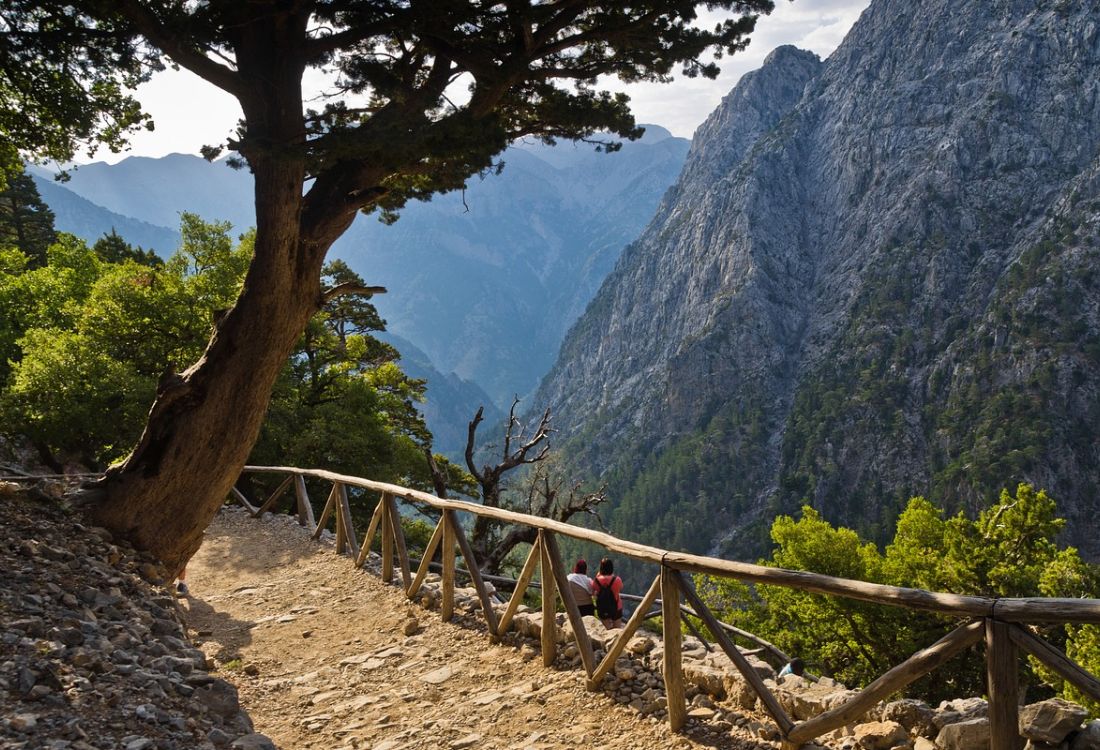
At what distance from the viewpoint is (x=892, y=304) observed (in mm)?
141375

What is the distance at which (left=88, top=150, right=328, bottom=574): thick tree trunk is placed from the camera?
7641mm

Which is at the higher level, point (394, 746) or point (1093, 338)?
point (1093, 338)

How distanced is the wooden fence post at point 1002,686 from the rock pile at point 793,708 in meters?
0.28

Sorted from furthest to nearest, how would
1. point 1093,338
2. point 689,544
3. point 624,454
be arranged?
point 624,454, point 689,544, point 1093,338

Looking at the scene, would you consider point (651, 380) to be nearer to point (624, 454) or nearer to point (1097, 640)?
point (624, 454)

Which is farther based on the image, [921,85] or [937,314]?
[921,85]

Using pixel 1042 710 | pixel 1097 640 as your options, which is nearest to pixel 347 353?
pixel 1042 710

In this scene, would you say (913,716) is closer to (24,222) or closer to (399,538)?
(399,538)

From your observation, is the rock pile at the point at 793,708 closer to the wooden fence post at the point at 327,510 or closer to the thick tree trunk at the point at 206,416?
the thick tree trunk at the point at 206,416

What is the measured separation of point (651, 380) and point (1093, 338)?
3951 inches

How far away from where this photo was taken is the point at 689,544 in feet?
426

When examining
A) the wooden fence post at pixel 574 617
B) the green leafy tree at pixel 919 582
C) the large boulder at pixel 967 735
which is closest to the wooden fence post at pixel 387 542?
the wooden fence post at pixel 574 617

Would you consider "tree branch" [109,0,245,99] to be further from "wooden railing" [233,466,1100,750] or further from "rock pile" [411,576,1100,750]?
"rock pile" [411,576,1100,750]

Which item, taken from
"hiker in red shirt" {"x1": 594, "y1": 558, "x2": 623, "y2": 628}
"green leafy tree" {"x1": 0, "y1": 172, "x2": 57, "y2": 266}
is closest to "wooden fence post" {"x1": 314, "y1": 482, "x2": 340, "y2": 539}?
"hiker in red shirt" {"x1": 594, "y1": 558, "x2": 623, "y2": 628}
